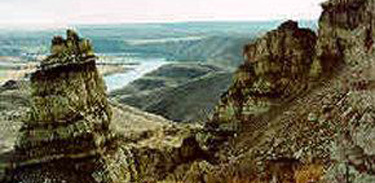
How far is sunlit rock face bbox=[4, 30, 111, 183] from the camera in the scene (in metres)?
32.3

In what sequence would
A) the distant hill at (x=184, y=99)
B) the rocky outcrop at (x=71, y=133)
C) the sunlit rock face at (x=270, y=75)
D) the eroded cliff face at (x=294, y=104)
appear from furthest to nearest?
1. the distant hill at (x=184, y=99)
2. the rocky outcrop at (x=71, y=133)
3. the sunlit rock face at (x=270, y=75)
4. the eroded cliff face at (x=294, y=104)

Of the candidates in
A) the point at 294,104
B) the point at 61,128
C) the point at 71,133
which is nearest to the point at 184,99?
the point at 71,133

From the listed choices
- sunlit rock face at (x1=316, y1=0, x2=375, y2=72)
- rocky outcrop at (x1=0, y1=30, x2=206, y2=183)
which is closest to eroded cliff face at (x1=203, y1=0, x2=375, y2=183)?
sunlit rock face at (x1=316, y1=0, x2=375, y2=72)

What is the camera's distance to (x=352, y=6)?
23594mm

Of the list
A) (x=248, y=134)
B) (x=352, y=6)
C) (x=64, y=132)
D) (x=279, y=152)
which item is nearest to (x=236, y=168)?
(x=279, y=152)

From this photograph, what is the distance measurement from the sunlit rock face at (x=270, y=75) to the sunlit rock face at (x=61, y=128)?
695cm

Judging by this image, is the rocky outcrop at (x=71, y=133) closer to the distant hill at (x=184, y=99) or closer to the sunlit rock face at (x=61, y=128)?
the sunlit rock face at (x=61, y=128)

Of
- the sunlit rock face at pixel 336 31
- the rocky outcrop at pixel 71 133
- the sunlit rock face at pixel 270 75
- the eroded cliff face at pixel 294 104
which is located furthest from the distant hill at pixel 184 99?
the sunlit rock face at pixel 336 31

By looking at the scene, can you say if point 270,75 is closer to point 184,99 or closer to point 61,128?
point 61,128

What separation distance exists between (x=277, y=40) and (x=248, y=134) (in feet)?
14.6

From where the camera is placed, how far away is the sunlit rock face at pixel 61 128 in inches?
1273

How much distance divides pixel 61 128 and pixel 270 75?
32.9 ft

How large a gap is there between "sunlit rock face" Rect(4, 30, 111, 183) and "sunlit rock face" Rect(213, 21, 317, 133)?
695 centimetres

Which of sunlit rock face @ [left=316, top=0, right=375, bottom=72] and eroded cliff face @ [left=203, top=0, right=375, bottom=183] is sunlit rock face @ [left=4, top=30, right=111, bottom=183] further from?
sunlit rock face @ [left=316, top=0, right=375, bottom=72]
